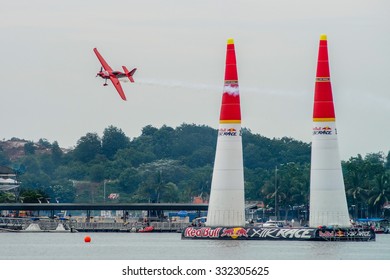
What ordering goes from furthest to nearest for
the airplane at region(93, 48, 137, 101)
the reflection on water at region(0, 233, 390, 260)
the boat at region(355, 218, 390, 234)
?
1. the boat at region(355, 218, 390, 234)
2. the airplane at region(93, 48, 137, 101)
3. the reflection on water at region(0, 233, 390, 260)

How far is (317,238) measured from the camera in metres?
83.7

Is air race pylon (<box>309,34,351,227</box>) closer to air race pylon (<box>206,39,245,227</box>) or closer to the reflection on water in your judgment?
the reflection on water

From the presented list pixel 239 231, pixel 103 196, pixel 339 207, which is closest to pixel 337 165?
pixel 339 207

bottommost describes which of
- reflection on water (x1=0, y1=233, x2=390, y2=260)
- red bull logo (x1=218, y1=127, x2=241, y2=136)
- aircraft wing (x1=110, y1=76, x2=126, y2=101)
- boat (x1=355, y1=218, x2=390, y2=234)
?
reflection on water (x1=0, y1=233, x2=390, y2=260)

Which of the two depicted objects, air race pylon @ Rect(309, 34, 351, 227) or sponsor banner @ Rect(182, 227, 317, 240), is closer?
air race pylon @ Rect(309, 34, 351, 227)

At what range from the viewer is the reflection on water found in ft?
243

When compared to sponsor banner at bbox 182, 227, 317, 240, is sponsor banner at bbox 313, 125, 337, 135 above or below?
above

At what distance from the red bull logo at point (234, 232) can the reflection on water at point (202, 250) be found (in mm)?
505

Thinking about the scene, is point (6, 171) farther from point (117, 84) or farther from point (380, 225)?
point (117, 84)

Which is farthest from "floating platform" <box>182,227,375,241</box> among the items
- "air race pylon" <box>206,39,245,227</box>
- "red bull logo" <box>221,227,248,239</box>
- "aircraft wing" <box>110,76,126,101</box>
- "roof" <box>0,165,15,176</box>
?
"roof" <box>0,165,15,176</box>

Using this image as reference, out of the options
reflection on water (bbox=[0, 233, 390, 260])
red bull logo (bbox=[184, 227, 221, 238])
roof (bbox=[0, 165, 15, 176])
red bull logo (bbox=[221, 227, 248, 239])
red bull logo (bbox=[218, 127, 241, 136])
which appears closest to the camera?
reflection on water (bbox=[0, 233, 390, 260])

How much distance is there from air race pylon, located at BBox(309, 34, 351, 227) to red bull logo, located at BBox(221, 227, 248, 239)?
17.5 ft

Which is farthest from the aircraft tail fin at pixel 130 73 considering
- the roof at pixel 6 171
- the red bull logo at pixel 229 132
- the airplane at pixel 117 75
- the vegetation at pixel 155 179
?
the roof at pixel 6 171
